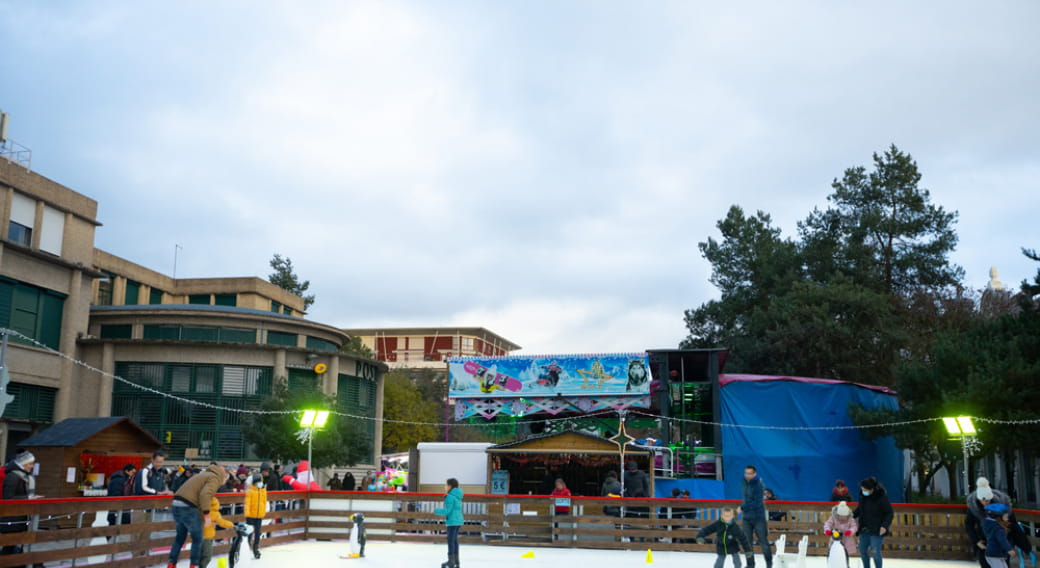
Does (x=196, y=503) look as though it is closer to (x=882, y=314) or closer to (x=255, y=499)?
(x=255, y=499)

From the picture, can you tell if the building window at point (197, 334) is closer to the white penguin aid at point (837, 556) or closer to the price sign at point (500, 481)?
the price sign at point (500, 481)

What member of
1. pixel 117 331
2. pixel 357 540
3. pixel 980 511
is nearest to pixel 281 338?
pixel 117 331

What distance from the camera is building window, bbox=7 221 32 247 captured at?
33062mm

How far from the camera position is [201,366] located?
1500 inches

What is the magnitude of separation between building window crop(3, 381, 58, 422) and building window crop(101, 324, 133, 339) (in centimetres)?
533

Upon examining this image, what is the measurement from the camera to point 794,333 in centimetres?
4034

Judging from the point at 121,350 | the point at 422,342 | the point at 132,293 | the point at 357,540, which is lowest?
the point at 357,540

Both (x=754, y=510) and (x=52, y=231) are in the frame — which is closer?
(x=754, y=510)

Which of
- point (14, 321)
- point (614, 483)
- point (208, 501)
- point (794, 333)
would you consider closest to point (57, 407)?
point (14, 321)

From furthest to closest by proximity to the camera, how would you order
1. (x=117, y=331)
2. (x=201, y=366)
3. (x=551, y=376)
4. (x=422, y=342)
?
1. (x=422, y=342)
2. (x=117, y=331)
3. (x=201, y=366)
4. (x=551, y=376)

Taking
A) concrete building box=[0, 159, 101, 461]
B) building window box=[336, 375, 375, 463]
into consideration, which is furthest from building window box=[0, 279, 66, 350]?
building window box=[336, 375, 375, 463]

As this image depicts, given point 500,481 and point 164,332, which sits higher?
point 164,332

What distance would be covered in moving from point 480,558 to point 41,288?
26.6 m

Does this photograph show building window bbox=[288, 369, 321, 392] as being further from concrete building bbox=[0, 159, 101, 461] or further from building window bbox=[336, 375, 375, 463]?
concrete building bbox=[0, 159, 101, 461]
